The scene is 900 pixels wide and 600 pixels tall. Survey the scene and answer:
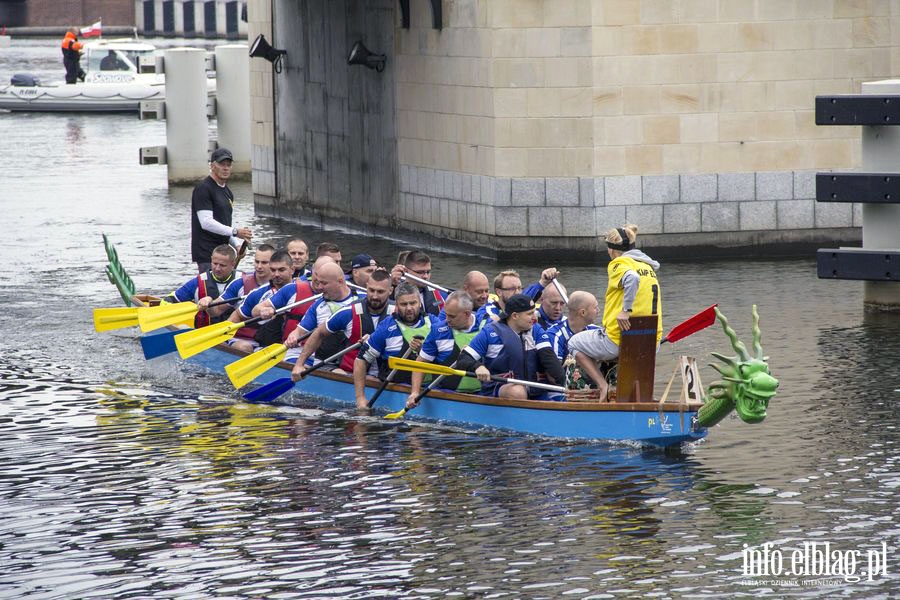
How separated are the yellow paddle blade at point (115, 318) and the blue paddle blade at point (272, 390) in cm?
261

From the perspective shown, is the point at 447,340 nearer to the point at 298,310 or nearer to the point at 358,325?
the point at 358,325

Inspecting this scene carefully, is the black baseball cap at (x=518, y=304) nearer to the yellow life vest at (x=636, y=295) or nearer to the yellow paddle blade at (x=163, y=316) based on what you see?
the yellow life vest at (x=636, y=295)

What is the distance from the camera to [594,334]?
41.8ft

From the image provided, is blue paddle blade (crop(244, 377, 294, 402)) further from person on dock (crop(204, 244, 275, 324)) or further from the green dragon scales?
the green dragon scales

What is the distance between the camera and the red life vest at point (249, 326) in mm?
16188

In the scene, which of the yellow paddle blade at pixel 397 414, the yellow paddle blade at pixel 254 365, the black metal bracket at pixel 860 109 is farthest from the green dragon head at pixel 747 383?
the black metal bracket at pixel 860 109

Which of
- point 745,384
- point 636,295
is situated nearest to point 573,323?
point 636,295

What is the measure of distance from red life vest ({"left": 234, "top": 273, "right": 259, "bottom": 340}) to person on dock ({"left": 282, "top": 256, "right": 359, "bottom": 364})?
49.3 inches

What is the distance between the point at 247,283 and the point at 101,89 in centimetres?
3078

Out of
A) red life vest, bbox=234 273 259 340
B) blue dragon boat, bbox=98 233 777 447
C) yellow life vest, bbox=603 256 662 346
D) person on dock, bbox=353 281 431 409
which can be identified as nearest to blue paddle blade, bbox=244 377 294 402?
blue dragon boat, bbox=98 233 777 447

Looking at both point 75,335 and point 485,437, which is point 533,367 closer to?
point 485,437

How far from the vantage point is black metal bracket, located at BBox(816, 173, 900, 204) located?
16547mm

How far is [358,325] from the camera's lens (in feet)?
47.6

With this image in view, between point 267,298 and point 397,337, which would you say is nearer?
point 397,337
